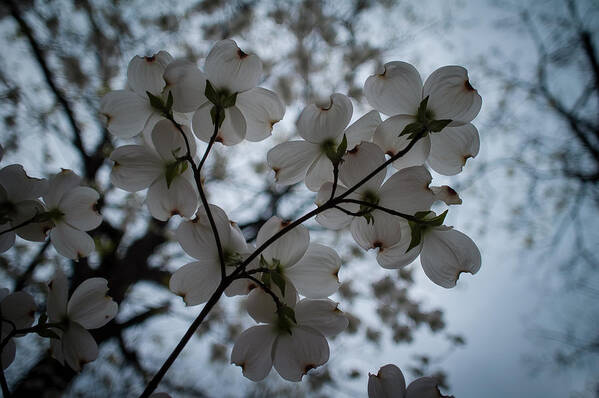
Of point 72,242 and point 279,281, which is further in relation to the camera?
point 72,242

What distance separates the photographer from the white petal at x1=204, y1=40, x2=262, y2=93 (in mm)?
383

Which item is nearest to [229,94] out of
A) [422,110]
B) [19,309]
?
[422,110]

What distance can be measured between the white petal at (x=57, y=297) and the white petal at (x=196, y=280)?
109 mm

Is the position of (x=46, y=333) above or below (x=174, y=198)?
below

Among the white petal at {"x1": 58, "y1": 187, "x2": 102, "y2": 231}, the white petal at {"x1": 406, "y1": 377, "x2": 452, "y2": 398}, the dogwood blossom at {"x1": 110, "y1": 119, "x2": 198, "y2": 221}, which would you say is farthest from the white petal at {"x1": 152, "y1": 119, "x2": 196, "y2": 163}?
the white petal at {"x1": 406, "y1": 377, "x2": 452, "y2": 398}

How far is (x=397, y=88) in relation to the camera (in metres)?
0.39

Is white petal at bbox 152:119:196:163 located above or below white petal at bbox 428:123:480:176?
below

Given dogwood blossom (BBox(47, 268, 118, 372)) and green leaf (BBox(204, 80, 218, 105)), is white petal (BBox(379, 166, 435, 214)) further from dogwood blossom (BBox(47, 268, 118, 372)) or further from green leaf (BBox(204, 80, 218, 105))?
dogwood blossom (BBox(47, 268, 118, 372))

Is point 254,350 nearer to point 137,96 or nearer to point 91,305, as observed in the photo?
point 91,305

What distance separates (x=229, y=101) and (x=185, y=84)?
0.05m

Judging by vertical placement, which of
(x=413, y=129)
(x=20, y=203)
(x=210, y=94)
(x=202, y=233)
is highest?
(x=413, y=129)

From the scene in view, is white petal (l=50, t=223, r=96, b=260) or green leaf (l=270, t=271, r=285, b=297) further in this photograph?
white petal (l=50, t=223, r=96, b=260)

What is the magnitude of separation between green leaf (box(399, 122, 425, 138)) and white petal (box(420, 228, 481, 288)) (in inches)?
4.1

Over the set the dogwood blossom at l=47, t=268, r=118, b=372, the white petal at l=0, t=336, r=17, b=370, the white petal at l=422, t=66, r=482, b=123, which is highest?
the white petal at l=422, t=66, r=482, b=123
